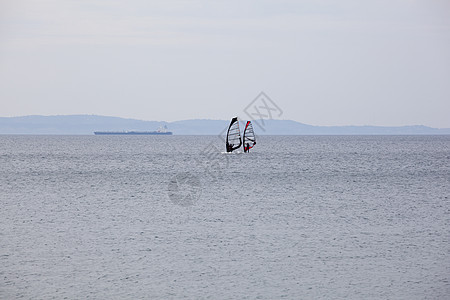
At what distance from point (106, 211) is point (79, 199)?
7.48 metres

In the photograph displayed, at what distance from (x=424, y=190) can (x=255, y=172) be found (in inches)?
1002

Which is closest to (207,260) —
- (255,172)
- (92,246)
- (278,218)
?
(92,246)

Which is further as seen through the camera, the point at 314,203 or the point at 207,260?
the point at 314,203

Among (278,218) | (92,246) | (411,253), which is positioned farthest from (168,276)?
(278,218)

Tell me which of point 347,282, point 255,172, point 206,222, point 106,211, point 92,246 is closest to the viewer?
point 347,282

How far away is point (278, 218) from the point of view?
33344mm

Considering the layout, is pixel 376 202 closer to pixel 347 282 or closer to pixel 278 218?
pixel 278 218

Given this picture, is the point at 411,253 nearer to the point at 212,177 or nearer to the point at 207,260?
the point at 207,260

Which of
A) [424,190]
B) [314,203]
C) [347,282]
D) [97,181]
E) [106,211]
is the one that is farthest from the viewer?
[97,181]

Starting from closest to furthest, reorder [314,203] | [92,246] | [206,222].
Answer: [92,246] → [206,222] → [314,203]

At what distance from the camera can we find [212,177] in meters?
64.1

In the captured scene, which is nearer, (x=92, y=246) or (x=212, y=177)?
(x=92, y=246)

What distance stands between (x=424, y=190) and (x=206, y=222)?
26423 millimetres

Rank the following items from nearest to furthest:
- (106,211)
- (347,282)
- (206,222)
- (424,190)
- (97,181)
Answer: (347,282) → (206,222) → (106,211) → (424,190) → (97,181)
